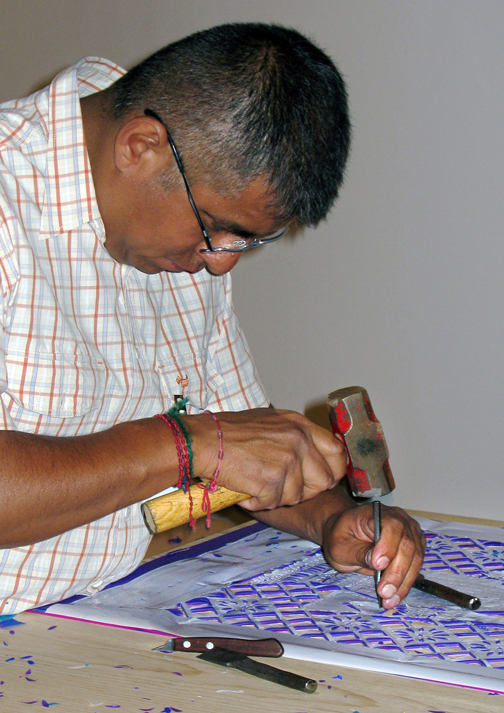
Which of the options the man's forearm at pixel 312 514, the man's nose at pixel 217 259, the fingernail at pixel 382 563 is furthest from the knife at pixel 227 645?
the man's nose at pixel 217 259

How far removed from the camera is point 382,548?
4.68ft

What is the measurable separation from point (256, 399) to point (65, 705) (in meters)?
1.08

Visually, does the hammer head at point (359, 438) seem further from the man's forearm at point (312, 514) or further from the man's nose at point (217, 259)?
the man's nose at point (217, 259)

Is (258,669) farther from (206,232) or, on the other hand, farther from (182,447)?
(206,232)

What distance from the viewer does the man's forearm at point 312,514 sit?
1.69m

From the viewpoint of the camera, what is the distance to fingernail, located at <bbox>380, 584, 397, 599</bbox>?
1321mm

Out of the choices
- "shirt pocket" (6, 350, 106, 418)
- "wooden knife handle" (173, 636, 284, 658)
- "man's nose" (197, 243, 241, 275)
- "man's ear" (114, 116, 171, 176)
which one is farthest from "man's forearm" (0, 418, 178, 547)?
"man's ear" (114, 116, 171, 176)

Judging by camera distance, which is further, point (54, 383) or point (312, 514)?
point (312, 514)

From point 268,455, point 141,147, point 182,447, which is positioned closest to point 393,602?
point 268,455

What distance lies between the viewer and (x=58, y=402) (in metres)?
1.37

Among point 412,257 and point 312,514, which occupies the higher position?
point 412,257

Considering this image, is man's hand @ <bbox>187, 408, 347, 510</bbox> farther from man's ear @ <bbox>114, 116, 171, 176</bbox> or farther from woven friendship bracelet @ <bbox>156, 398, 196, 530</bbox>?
man's ear @ <bbox>114, 116, 171, 176</bbox>

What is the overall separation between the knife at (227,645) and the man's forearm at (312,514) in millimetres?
584

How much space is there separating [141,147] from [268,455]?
619 millimetres
